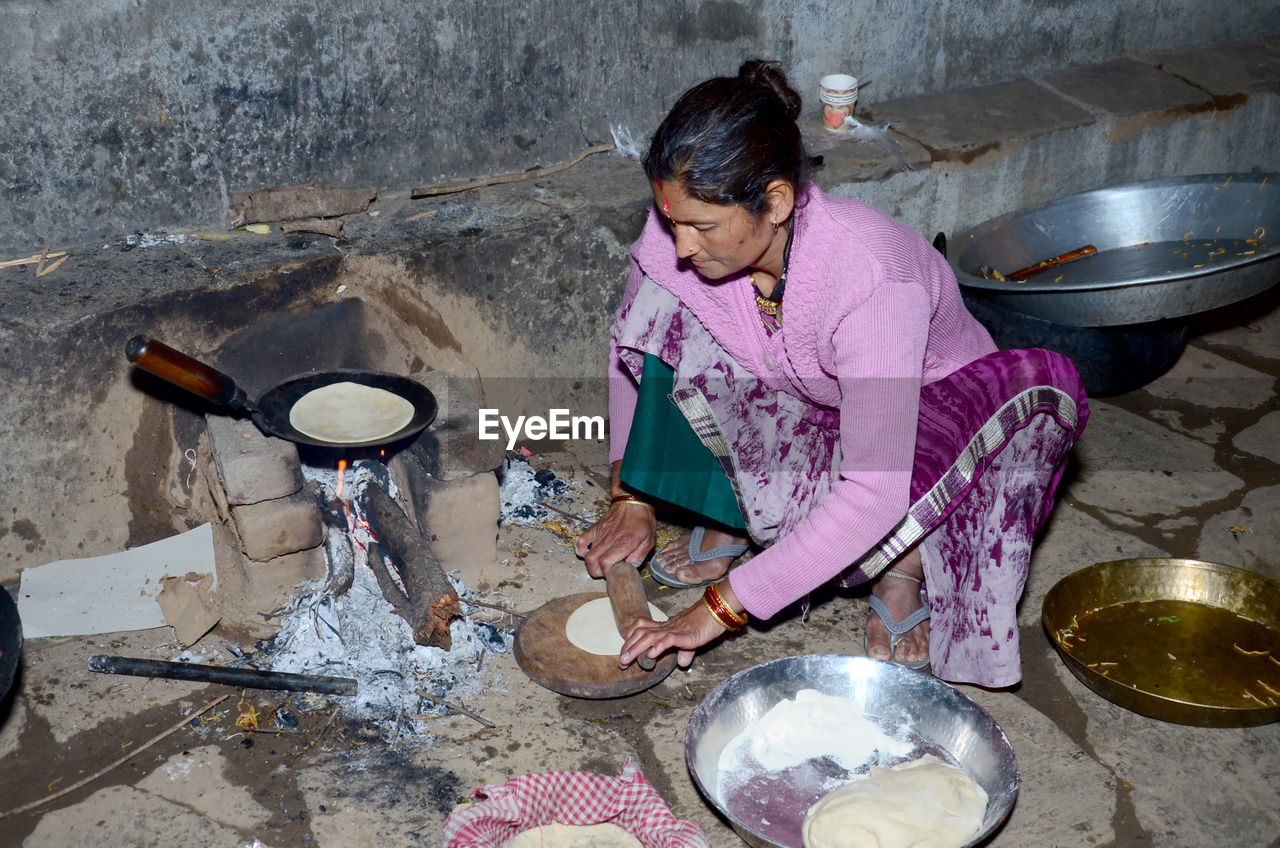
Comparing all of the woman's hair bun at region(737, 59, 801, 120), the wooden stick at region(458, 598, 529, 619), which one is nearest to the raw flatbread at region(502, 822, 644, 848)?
the wooden stick at region(458, 598, 529, 619)

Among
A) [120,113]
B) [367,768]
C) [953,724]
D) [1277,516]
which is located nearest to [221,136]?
[120,113]

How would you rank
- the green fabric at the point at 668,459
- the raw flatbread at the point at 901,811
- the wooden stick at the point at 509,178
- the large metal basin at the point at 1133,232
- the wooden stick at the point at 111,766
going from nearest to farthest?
the raw flatbread at the point at 901,811
the wooden stick at the point at 111,766
the green fabric at the point at 668,459
the wooden stick at the point at 509,178
the large metal basin at the point at 1133,232

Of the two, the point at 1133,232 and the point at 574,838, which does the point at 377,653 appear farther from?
the point at 1133,232

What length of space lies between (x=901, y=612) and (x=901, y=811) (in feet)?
2.46

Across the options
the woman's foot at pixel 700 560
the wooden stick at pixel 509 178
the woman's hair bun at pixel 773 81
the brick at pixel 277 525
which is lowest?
the woman's foot at pixel 700 560

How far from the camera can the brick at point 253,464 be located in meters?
2.59

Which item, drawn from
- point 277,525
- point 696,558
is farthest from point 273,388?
point 696,558

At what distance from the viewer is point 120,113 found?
288 cm

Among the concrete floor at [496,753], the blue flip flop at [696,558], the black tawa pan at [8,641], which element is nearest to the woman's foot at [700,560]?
the blue flip flop at [696,558]

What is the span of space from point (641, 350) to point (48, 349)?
55.9 inches

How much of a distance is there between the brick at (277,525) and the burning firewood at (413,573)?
6.0 inches

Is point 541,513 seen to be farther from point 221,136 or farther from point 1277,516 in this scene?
point 1277,516

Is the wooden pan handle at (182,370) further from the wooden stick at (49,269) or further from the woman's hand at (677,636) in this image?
the woman's hand at (677,636)

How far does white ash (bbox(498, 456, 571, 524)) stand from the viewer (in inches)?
127
